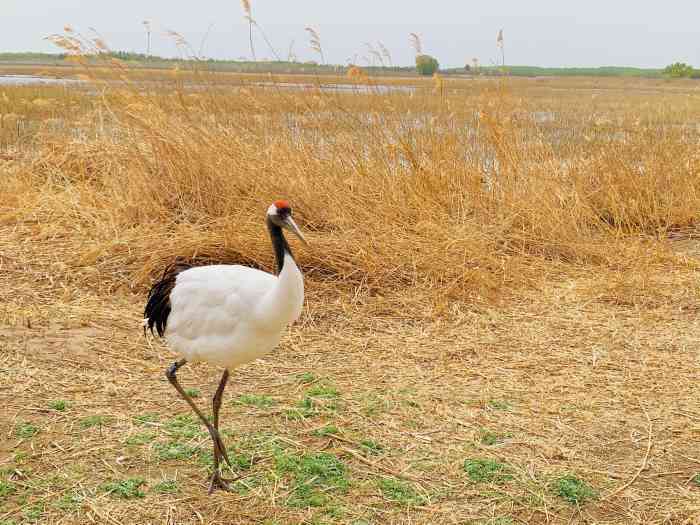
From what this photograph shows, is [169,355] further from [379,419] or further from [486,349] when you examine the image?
[486,349]

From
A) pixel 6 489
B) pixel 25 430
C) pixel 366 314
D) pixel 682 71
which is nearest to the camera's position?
pixel 6 489

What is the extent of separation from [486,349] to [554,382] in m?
0.54

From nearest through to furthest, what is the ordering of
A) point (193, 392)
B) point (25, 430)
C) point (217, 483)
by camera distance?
point (217, 483), point (25, 430), point (193, 392)

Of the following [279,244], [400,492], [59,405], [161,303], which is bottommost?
[400,492]

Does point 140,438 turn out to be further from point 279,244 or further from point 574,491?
point 574,491

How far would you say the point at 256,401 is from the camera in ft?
12.5

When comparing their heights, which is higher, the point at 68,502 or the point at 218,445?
the point at 218,445

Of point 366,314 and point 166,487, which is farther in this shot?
point 366,314

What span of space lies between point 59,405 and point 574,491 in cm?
242

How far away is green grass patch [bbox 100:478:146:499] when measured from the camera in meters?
2.98

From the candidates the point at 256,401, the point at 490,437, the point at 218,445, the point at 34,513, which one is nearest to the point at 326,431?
the point at 256,401

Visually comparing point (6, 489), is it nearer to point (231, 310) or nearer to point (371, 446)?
point (231, 310)

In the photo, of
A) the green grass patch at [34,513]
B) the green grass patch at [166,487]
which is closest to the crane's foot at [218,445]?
the green grass patch at [166,487]

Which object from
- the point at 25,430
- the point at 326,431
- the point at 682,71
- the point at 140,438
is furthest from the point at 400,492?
the point at 682,71
